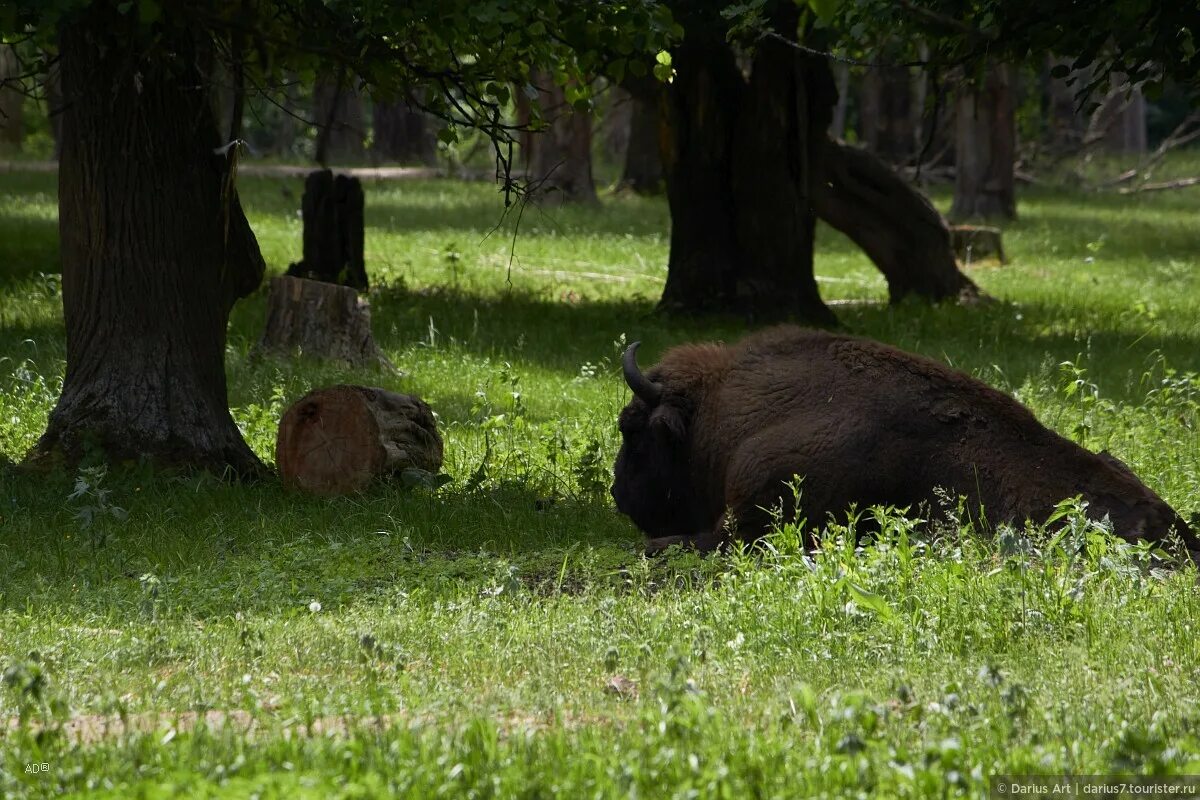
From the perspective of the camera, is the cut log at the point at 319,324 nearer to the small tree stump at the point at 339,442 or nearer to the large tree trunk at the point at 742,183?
the small tree stump at the point at 339,442

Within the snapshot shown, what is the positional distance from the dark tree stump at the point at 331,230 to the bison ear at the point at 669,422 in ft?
30.1

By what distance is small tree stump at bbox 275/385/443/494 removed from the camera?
9.12 m

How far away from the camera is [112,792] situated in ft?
13.4

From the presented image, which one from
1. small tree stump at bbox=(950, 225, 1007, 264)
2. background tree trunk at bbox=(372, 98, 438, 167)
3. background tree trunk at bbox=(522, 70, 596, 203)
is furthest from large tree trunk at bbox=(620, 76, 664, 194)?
small tree stump at bbox=(950, 225, 1007, 264)

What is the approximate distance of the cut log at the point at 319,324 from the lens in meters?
12.9

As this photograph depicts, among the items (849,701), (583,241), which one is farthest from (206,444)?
(583,241)

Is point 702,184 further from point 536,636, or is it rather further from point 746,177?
point 536,636

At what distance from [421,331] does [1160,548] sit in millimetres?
9298

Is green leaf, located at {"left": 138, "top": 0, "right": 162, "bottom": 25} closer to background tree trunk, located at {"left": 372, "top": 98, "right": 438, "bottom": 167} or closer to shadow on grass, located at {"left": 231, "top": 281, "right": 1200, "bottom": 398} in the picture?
shadow on grass, located at {"left": 231, "top": 281, "right": 1200, "bottom": 398}

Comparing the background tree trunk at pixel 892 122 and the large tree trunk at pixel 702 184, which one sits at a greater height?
the background tree trunk at pixel 892 122

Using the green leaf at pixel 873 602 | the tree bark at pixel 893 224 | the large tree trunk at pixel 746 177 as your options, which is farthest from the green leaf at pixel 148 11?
the tree bark at pixel 893 224

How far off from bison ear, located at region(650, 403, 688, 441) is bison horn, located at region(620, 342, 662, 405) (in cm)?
7

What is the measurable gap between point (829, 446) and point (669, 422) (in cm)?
96

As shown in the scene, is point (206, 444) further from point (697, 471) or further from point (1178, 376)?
point (1178, 376)
